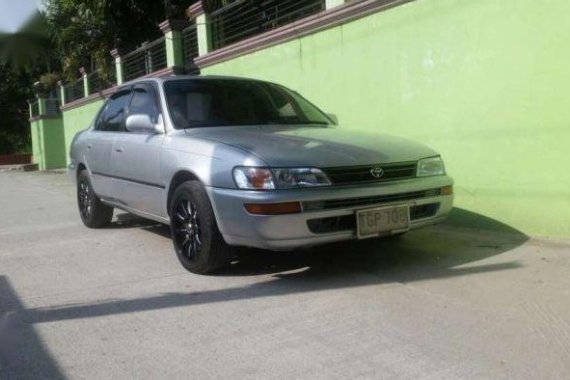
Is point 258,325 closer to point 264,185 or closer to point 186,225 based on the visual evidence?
point 264,185

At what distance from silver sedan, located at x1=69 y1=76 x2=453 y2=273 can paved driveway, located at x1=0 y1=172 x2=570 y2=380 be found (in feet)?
1.20

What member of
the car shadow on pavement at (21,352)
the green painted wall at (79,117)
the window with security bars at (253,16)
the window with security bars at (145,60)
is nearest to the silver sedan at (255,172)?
the car shadow on pavement at (21,352)

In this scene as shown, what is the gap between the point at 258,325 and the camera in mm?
3818

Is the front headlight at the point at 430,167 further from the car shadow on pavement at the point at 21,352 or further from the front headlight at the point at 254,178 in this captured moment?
the car shadow on pavement at the point at 21,352

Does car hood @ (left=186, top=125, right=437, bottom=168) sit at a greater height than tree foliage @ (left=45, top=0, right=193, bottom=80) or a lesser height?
lesser

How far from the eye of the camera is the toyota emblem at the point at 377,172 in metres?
4.58

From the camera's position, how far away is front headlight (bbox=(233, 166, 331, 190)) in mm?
4328

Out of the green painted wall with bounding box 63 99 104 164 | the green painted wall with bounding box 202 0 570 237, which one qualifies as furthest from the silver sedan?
the green painted wall with bounding box 63 99 104 164

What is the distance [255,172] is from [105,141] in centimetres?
272

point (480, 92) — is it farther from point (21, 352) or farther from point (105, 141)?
point (21, 352)

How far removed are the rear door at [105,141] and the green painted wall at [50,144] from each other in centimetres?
1896

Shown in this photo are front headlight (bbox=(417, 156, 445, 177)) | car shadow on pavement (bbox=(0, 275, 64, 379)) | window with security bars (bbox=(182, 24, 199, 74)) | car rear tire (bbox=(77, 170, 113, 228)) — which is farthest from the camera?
window with security bars (bbox=(182, 24, 199, 74))

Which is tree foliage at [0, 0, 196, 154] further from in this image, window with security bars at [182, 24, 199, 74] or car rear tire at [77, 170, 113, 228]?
car rear tire at [77, 170, 113, 228]

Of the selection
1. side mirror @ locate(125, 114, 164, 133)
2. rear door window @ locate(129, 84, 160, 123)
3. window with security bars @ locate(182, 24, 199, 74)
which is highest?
window with security bars @ locate(182, 24, 199, 74)
